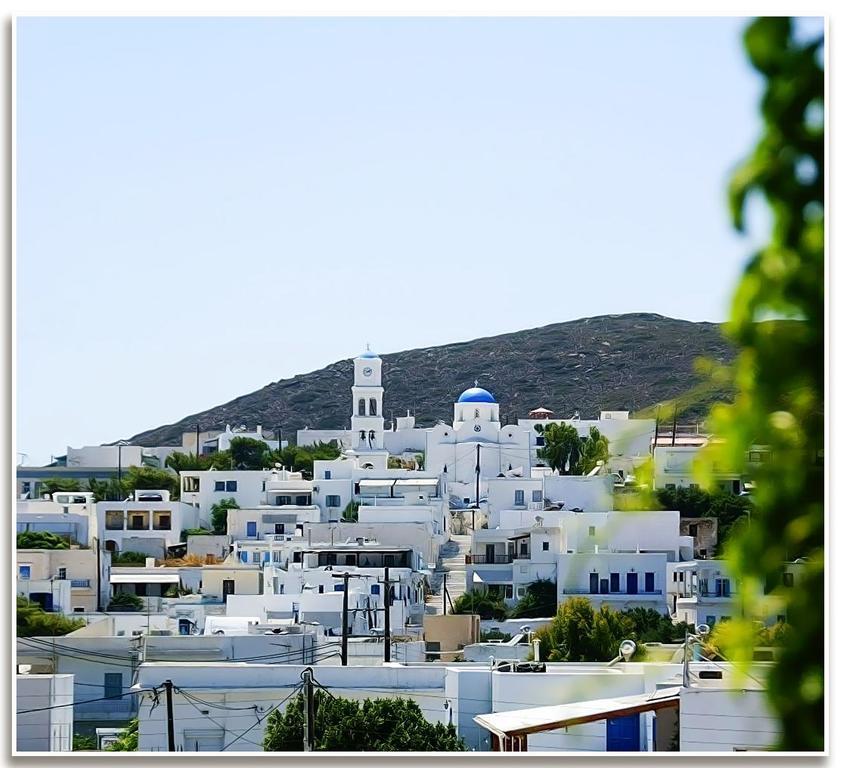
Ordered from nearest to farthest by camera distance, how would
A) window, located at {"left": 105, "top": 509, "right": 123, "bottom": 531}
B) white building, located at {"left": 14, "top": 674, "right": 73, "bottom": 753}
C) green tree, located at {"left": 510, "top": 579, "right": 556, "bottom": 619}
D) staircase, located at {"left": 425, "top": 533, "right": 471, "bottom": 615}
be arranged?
white building, located at {"left": 14, "top": 674, "right": 73, "bottom": 753}, green tree, located at {"left": 510, "top": 579, "right": 556, "bottom": 619}, staircase, located at {"left": 425, "top": 533, "right": 471, "bottom": 615}, window, located at {"left": 105, "top": 509, "right": 123, "bottom": 531}

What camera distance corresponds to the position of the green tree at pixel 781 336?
84 cm

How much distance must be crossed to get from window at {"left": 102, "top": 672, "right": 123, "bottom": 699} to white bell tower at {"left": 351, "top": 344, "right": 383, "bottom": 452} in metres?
21.9

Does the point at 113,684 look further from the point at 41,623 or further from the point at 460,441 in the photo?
the point at 460,441

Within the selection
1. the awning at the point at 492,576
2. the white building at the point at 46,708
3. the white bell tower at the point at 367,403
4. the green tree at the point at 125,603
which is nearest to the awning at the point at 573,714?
the white building at the point at 46,708

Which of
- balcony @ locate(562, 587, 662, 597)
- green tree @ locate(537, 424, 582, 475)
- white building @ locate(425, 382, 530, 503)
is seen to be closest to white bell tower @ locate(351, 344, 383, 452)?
white building @ locate(425, 382, 530, 503)

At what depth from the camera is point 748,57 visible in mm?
877

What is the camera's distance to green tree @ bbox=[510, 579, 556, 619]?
18828 mm

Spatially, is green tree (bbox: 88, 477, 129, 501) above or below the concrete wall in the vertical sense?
above

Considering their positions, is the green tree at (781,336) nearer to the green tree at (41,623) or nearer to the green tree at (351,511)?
the green tree at (41,623)

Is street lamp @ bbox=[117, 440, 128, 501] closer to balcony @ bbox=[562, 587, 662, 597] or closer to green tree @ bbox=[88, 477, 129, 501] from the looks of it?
green tree @ bbox=[88, 477, 129, 501]

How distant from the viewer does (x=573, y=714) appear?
5762 millimetres

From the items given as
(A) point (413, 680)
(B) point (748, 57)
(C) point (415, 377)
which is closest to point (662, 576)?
(A) point (413, 680)

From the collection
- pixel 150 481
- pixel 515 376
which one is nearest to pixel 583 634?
pixel 150 481

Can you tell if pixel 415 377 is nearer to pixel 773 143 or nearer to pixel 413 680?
pixel 413 680
